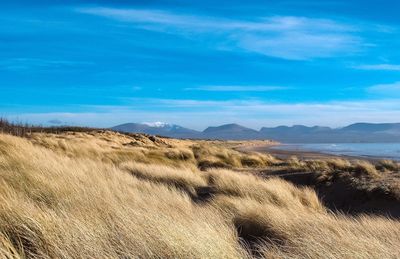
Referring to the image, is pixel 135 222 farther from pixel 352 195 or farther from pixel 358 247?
pixel 352 195

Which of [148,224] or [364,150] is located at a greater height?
[148,224]

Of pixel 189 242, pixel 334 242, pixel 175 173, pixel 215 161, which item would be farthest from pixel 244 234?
pixel 215 161

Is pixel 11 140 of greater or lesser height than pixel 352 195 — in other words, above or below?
above

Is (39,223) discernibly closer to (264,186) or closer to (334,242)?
(334,242)

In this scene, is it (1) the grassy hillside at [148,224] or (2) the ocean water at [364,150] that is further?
(2) the ocean water at [364,150]

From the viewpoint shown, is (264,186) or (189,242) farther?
(264,186)

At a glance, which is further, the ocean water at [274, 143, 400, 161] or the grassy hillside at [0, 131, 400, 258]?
the ocean water at [274, 143, 400, 161]

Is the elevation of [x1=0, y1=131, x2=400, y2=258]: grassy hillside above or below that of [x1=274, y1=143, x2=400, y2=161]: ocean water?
above

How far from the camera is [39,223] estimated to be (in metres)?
4.72

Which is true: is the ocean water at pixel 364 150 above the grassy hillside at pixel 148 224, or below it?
below

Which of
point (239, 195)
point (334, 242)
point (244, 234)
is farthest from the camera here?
point (239, 195)

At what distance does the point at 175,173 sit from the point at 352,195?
13.7 ft

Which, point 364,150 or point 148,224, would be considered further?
point 364,150

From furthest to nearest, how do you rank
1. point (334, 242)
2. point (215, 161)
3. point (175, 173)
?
point (215, 161)
point (175, 173)
point (334, 242)
